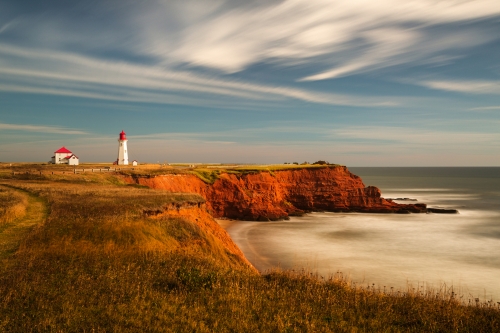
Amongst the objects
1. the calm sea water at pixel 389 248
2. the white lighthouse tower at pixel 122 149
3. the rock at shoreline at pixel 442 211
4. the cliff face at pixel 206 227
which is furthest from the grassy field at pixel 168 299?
the white lighthouse tower at pixel 122 149

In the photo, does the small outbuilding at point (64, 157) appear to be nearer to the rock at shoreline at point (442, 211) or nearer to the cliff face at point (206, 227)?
the cliff face at point (206, 227)

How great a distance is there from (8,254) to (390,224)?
48.9 meters

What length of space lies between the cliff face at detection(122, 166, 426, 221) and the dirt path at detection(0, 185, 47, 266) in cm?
2735

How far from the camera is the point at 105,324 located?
7.23m

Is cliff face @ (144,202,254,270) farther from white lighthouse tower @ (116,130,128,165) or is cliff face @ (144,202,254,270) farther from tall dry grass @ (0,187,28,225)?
white lighthouse tower @ (116,130,128,165)

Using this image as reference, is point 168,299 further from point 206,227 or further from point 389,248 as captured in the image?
point 389,248

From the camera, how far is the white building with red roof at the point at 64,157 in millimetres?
70938

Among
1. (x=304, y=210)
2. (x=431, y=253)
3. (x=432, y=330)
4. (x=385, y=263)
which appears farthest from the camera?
(x=304, y=210)

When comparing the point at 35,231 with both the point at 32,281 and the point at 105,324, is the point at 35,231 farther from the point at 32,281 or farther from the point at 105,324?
the point at 105,324

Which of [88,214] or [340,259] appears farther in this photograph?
[340,259]

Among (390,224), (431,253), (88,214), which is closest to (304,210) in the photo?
(390,224)

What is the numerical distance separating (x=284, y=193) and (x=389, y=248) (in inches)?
1224

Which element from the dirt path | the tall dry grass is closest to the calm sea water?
the dirt path

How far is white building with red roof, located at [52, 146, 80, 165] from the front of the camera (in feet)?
233
